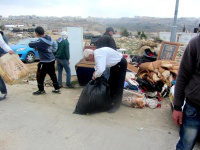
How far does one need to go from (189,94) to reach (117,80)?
95.8 inches

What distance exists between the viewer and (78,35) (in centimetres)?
742

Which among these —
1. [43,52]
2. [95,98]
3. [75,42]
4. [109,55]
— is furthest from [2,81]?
[75,42]

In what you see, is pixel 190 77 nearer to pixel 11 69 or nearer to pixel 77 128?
pixel 77 128

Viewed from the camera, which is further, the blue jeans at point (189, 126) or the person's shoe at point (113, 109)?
the person's shoe at point (113, 109)

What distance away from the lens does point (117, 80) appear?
4.44 meters

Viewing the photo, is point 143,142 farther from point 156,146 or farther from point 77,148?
point 77,148

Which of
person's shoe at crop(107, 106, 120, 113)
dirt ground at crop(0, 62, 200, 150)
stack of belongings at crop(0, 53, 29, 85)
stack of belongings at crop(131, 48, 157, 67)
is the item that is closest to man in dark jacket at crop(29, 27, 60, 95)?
stack of belongings at crop(0, 53, 29, 85)

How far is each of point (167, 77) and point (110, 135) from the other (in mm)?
2817

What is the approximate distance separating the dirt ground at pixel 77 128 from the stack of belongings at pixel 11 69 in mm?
636

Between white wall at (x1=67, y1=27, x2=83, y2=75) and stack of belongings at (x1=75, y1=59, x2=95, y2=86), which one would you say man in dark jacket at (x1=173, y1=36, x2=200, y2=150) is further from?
white wall at (x1=67, y1=27, x2=83, y2=75)

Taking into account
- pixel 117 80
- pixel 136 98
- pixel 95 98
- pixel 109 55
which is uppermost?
pixel 109 55

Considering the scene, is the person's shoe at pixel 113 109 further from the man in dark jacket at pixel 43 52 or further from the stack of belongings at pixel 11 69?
the stack of belongings at pixel 11 69

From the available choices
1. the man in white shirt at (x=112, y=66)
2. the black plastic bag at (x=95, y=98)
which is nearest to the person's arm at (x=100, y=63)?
the man in white shirt at (x=112, y=66)

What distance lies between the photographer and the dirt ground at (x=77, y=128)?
3.24 meters
